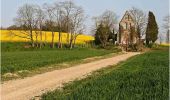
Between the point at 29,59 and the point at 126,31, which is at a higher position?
the point at 126,31

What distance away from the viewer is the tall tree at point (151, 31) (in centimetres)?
11729

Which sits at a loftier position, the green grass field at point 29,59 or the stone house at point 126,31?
the stone house at point 126,31

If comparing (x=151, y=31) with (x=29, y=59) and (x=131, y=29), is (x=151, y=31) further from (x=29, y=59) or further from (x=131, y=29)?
(x=29, y=59)

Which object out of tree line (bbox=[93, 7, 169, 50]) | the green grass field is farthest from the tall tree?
the green grass field

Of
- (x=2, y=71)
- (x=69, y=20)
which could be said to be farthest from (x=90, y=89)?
(x=69, y=20)

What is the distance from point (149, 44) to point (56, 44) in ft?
96.5

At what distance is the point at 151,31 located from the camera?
11731 centimetres

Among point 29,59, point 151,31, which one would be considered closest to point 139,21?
point 151,31

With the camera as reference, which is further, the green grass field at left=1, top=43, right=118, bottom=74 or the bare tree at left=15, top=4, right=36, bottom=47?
the bare tree at left=15, top=4, right=36, bottom=47

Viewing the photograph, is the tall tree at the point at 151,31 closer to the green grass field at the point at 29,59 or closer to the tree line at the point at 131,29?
the tree line at the point at 131,29

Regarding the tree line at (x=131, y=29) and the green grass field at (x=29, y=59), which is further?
the tree line at (x=131, y=29)

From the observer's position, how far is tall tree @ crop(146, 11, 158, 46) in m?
117

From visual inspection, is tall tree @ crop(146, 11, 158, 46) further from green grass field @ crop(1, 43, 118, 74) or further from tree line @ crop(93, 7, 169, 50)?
green grass field @ crop(1, 43, 118, 74)

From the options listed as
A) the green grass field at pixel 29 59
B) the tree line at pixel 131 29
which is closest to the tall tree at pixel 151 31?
the tree line at pixel 131 29
